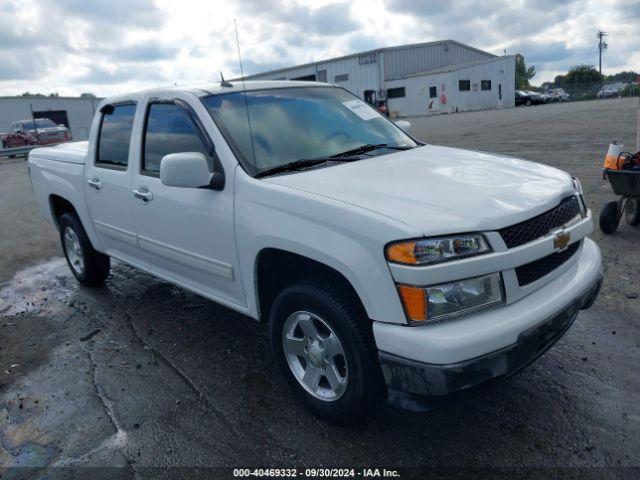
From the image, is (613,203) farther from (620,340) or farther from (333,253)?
(333,253)

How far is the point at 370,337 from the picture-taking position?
2566 mm

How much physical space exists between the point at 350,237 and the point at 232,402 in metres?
1.43

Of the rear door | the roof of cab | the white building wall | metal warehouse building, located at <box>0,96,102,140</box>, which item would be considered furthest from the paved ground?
the white building wall

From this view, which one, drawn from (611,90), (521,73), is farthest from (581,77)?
(611,90)

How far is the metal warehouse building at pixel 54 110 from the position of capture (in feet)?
119

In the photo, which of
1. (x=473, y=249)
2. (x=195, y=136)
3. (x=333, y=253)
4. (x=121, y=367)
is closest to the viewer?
(x=473, y=249)

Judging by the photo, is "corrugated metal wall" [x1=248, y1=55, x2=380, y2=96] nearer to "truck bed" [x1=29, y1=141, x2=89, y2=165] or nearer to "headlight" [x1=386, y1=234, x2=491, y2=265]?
"truck bed" [x1=29, y1=141, x2=89, y2=165]

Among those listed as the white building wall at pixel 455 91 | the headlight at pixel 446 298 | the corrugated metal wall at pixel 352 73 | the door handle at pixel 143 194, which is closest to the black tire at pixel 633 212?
the headlight at pixel 446 298

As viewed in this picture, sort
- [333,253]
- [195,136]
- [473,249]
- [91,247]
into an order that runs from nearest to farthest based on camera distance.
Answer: [473,249], [333,253], [195,136], [91,247]

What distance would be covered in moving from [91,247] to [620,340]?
465 cm

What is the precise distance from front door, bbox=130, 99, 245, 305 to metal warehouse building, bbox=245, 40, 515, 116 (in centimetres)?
3648

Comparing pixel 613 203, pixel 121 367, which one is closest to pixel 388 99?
pixel 613 203

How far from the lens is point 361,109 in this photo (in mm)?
4109

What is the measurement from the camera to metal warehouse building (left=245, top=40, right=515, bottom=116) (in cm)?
3991
